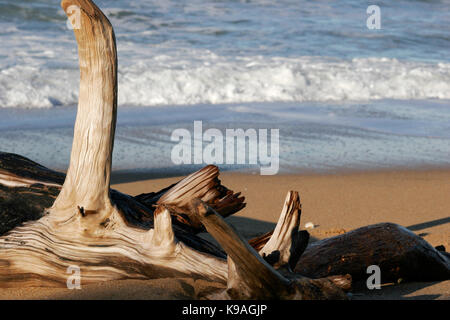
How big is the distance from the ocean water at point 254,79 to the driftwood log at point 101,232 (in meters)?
3.48

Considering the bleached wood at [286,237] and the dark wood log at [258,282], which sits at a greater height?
the bleached wood at [286,237]

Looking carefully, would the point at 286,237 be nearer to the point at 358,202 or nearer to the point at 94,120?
the point at 94,120

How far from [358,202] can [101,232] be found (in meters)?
3.21

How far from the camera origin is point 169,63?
41.5 ft

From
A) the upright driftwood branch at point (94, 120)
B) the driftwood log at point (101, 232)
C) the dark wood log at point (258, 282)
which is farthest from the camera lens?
the upright driftwood branch at point (94, 120)

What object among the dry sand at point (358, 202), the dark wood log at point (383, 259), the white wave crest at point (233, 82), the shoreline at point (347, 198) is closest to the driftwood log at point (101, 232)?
the dark wood log at point (383, 259)

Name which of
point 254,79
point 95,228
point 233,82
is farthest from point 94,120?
point 254,79

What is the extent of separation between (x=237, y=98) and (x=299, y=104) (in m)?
1.10

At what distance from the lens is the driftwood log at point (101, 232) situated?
2.74m

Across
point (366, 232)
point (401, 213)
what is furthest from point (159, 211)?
point (401, 213)

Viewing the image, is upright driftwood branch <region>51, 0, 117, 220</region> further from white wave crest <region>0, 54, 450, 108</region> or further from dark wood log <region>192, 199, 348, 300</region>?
white wave crest <region>0, 54, 450, 108</region>

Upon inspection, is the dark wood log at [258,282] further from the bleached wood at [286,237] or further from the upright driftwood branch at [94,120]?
the upright driftwood branch at [94,120]

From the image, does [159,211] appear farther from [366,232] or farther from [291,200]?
[366,232]

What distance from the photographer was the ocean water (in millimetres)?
7570
